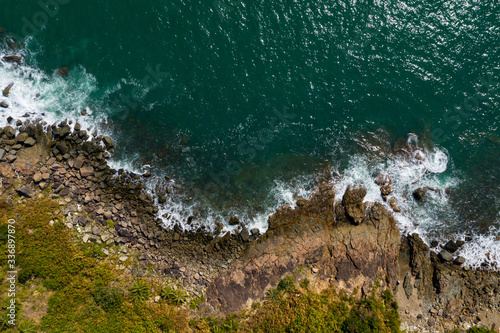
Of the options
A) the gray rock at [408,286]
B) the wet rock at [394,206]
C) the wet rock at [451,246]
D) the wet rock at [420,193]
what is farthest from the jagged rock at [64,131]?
the wet rock at [451,246]

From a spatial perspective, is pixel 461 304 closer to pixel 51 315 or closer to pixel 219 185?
pixel 219 185

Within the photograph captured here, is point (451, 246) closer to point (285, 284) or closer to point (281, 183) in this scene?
point (285, 284)

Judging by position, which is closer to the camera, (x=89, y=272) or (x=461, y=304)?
(x=89, y=272)

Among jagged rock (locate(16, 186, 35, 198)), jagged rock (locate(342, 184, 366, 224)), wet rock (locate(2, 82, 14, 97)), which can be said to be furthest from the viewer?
jagged rock (locate(342, 184, 366, 224))

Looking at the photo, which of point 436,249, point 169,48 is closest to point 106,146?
point 169,48

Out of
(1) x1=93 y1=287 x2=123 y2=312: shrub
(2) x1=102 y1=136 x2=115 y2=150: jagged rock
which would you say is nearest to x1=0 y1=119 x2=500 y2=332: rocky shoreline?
(2) x1=102 y1=136 x2=115 y2=150: jagged rock

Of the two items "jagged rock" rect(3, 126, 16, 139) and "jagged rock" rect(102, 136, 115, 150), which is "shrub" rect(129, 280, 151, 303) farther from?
"jagged rock" rect(3, 126, 16, 139)
